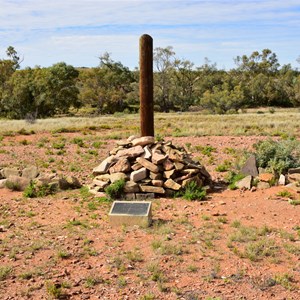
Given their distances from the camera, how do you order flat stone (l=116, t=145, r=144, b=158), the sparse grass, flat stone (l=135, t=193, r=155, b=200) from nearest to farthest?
the sparse grass
flat stone (l=135, t=193, r=155, b=200)
flat stone (l=116, t=145, r=144, b=158)

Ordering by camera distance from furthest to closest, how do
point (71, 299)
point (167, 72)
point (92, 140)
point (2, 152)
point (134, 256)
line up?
point (167, 72) → point (92, 140) → point (2, 152) → point (134, 256) → point (71, 299)

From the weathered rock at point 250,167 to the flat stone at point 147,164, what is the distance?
2380 mm

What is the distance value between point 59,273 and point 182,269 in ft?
5.25

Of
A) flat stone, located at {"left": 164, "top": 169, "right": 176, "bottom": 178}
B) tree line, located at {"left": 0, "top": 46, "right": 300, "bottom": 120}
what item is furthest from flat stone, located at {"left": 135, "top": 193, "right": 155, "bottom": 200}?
tree line, located at {"left": 0, "top": 46, "right": 300, "bottom": 120}

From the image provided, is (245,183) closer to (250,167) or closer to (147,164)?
(250,167)

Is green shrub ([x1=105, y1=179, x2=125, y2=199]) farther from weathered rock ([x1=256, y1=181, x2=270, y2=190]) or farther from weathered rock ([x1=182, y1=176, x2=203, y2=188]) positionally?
weathered rock ([x1=256, y1=181, x2=270, y2=190])

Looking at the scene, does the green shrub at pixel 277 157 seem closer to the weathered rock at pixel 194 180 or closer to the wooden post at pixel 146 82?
the weathered rock at pixel 194 180

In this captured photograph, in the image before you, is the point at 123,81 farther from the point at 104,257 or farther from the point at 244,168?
the point at 104,257

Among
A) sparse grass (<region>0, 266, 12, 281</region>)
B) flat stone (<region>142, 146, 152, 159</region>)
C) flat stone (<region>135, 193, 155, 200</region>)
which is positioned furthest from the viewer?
flat stone (<region>142, 146, 152, 159</region>)

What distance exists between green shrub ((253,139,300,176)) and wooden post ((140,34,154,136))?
9.46 feet

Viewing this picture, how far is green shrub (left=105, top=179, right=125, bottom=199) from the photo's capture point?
8.70 meters

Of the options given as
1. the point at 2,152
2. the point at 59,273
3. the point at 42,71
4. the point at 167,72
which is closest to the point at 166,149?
the point at 59,273

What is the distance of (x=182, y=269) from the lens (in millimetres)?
5426

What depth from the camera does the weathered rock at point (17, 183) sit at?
9.80 metres
